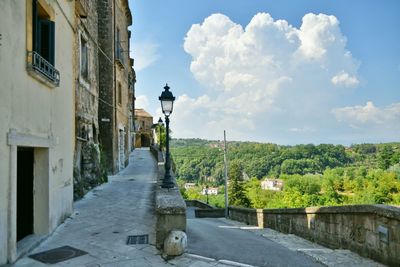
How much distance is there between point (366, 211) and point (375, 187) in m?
78.6

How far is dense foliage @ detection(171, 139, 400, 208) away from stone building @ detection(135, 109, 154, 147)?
17.3 ft

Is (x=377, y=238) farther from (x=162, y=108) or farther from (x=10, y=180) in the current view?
(x=10, y=180)

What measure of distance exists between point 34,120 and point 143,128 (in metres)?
50.4

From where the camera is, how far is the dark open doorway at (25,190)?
6.06 meters

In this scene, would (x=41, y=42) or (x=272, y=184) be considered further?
(x=272, y=184)

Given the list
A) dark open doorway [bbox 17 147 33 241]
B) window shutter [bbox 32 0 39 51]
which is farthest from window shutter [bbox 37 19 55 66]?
dark open doorway [bbox 17 147 33 241]

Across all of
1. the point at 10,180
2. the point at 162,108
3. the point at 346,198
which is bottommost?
the point at 346,198

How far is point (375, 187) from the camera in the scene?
244ft

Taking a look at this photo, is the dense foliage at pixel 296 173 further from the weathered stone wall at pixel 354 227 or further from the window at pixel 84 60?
the weathered stone wall at pixel 354 227

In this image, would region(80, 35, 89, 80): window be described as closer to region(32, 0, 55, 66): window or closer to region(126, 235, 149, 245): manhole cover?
region(32, 0, 55, 66): window

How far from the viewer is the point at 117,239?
19.9 ft

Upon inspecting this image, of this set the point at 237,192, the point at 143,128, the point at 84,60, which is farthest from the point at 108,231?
the point at 237,192

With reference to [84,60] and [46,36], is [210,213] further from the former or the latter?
[46,36]

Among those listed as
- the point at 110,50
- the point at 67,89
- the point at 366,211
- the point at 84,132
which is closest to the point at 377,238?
the point at 366,211
